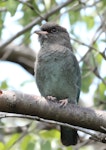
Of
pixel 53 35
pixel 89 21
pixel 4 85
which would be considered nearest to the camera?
pixel 53 35

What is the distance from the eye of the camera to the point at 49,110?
10.7 feet

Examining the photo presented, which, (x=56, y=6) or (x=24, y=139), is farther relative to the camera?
(x=56, y=6)

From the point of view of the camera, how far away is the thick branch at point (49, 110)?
3135 mm

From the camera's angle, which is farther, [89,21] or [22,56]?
[22,56]

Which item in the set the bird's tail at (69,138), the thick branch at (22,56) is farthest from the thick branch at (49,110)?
the thick branch at (22,56)

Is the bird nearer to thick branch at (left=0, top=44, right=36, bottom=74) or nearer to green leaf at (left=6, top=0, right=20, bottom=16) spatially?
green leaf at (left=6, top=0, right=20, bottom=16)

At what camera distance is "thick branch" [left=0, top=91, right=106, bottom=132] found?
3135 millimetres

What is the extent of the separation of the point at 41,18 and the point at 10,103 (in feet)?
6.63

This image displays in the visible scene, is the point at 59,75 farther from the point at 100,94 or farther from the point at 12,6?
the point at 100,94

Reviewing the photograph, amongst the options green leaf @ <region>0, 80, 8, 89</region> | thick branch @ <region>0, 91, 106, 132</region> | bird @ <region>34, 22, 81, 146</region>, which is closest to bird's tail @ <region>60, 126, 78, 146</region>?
bird @ <region>34, 22, 81, 146</region>

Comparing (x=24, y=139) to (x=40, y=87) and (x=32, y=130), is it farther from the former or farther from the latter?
(x=40, y=87)

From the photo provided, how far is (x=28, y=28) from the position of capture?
5.16 meters

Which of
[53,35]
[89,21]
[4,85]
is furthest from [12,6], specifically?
[89,21]

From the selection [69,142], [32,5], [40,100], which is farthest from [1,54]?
[40,100]
